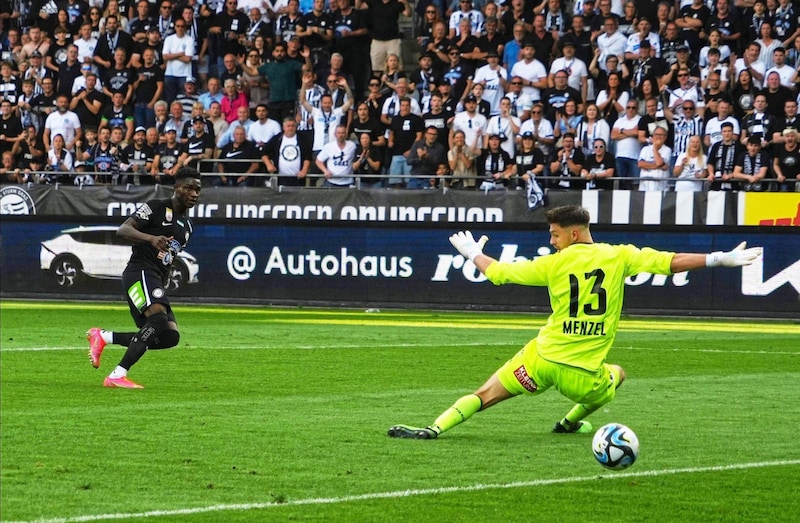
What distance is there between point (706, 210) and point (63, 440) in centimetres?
1707

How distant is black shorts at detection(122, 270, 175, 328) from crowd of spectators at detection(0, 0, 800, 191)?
12.9 meters

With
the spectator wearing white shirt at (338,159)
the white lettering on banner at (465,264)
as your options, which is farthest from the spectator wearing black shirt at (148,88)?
the white lettering on banner at (465,264)

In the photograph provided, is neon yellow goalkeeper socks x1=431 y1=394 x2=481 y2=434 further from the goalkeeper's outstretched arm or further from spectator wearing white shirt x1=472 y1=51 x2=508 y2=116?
spectator wearing white shirt x1=472 y1=51 x2=508 y2=116

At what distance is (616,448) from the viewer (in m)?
8.55

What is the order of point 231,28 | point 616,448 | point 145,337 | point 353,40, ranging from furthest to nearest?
1. point 231,28
2. point 353,40
3. point 145,337
4. point 616,448

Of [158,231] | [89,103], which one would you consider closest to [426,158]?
[89,103]

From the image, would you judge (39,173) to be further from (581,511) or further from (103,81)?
(581,511)

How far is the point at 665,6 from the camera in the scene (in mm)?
26188

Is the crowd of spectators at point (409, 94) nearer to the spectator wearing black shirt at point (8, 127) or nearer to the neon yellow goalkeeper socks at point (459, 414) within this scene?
the spectator wearing black shirt at point (8, 127)

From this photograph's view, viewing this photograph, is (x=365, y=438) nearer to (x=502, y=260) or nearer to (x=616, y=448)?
(x=616, y=448)

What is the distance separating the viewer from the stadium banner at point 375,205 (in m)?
24.9

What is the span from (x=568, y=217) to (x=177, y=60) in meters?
21.2

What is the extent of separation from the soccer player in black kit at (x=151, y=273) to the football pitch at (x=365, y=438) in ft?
1.31

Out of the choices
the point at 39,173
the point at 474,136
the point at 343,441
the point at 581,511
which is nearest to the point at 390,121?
the point at 474,136
